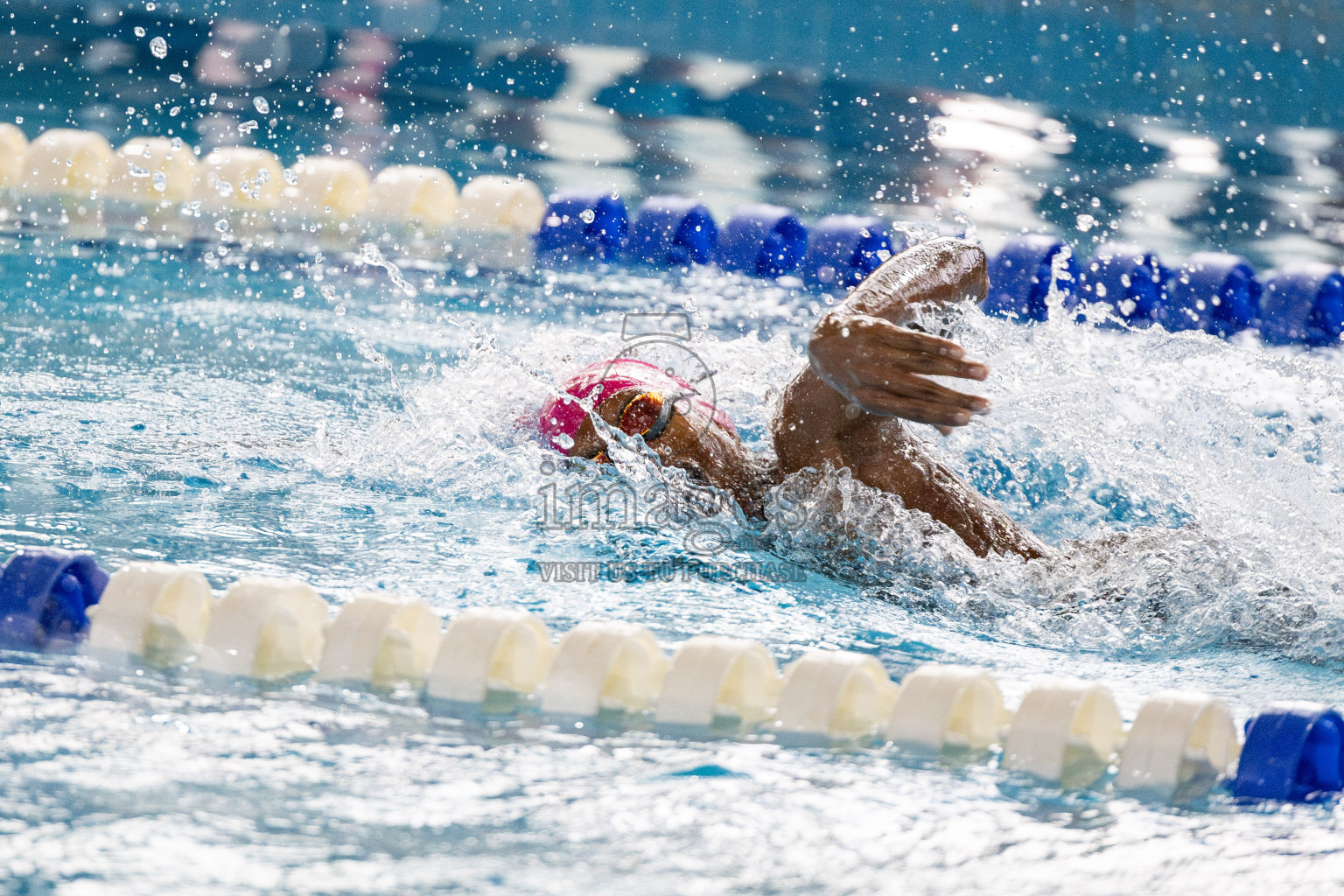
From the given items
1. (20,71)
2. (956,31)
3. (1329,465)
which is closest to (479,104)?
(20,71)

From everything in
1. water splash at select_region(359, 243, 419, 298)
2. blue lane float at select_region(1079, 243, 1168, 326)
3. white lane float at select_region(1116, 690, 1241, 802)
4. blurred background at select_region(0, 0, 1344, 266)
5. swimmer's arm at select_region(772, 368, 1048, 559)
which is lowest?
white lane float at select_region(1116, 690, 1241, 802)

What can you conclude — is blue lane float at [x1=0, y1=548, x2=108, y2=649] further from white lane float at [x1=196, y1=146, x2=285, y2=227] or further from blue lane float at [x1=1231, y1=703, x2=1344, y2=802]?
white lane float at [x1=196, y1=146, x2=285, y2=227]

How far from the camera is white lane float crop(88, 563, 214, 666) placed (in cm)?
179

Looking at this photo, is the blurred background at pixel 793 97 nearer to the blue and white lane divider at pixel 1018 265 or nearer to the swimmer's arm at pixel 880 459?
the blue and white lane divider at pixel 1018 265

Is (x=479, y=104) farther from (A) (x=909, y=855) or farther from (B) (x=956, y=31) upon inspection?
(A) (x=909, y=855)

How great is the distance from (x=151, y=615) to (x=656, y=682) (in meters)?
0.68

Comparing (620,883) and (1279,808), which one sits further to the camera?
(1279,808)

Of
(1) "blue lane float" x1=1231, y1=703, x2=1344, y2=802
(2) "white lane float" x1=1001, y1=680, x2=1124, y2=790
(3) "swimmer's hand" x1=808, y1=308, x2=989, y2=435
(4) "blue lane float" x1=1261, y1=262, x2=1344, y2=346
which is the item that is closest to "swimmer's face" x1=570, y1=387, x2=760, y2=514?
(3) "swimmer's hand" x1=808, y1=308, x2=989, y2=435

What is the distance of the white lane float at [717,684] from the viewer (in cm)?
170

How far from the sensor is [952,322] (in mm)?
2400

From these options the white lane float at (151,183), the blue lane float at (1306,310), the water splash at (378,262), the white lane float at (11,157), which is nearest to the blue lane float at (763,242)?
the water splash at (378,262)

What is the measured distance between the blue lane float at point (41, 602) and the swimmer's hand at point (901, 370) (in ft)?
3.62

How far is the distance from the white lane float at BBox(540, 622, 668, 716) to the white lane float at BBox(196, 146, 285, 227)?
179 inches

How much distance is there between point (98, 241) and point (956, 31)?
7110 mm
